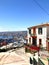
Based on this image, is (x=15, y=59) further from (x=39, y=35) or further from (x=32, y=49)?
(x=39, y=35)

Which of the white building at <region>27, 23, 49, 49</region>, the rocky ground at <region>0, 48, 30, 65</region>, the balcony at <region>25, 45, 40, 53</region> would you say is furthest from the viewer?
the balcony at <region>25, 45, 40, 53</region>

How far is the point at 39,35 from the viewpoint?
33.0 meters

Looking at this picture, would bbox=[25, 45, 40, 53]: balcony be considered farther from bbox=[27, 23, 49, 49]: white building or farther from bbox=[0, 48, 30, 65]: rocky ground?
bbox=[0, 48, 30, 65]: rocky ground

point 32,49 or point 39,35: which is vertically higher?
point 39,35

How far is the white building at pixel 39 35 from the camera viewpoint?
3020cm

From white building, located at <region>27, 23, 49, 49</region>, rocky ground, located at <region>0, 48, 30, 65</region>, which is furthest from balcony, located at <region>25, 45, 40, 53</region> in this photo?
rocky ground, located at <region>0, 48, 30, 65</region>

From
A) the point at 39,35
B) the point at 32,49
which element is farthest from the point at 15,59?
the point at 39,35

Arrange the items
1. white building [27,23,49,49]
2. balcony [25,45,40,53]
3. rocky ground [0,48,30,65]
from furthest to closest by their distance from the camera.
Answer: balcony [25,45,40,53]
white building [27,23,49,49]
rocky ground [0,48,30,65]

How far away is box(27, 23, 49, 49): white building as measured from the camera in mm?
30203

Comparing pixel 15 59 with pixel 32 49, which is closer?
pixel 15 59

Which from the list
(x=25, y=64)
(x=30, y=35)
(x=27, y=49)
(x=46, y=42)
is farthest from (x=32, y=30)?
(x=25, y=64)

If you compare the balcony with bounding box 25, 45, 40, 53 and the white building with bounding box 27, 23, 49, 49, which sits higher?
the white building with bounding box 27, 23, 49, 49

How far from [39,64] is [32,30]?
21.6 m

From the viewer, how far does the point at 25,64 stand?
2272 cm
